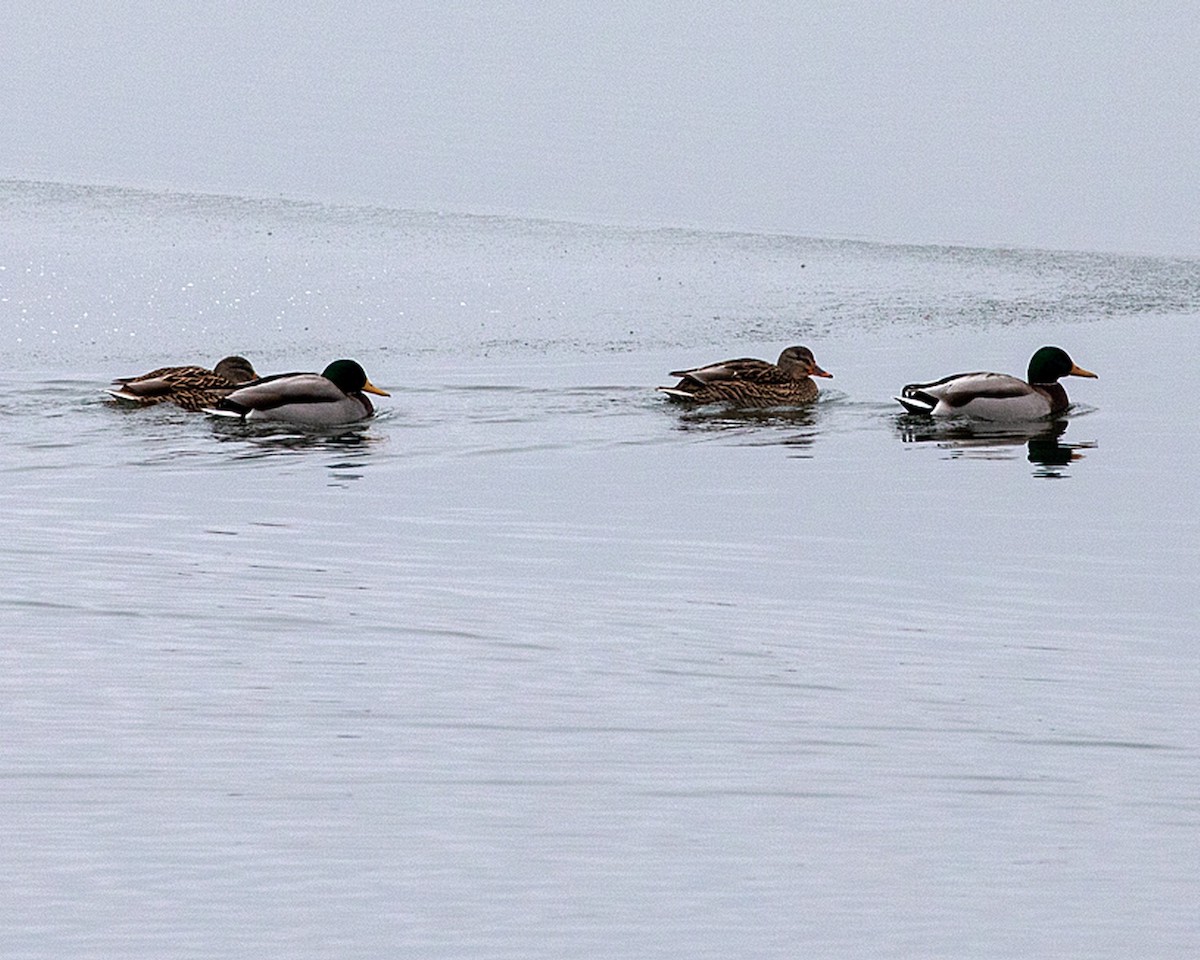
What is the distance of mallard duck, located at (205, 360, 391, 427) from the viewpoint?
1609 centimetres

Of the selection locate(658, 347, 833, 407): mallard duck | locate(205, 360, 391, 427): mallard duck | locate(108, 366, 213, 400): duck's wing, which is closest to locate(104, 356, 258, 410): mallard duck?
locate(108, 366, 213, 400): duck's wing

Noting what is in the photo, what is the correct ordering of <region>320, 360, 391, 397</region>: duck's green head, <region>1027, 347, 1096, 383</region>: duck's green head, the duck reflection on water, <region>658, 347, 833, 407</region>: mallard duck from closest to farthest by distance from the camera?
the duck reflection on water < <region>320, 360, 391, 397</region>: duck's green head < <region>658, 347, 833, 407</region>: mallard duck < <region>1027, 347, 1096, 383</region>: duck's green head

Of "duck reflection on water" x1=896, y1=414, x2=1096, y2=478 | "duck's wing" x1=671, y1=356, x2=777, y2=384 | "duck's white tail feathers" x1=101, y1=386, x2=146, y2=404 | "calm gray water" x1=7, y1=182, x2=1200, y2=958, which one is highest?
"duck's wing" x1=671, y1=356, x2=777, y2=384

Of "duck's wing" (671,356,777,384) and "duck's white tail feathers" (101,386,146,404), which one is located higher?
"duck's wing" (671,356,777,384)

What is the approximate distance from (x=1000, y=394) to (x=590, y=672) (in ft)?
29.5

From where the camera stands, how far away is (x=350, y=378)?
16.7 meters

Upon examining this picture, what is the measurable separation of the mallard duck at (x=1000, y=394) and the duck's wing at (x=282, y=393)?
13.6 feet

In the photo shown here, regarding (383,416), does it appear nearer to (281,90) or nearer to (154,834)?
(154,834)

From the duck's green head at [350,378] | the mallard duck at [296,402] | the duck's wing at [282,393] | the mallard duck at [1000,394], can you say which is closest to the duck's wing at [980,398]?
the mallard duck at [1000,394]

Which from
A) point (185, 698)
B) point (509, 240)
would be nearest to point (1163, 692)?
point (185, 698)

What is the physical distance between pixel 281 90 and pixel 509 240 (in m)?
20.3

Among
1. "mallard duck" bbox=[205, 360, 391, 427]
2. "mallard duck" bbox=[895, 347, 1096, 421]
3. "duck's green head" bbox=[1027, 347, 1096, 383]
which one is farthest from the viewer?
"duck's green head" bbox=[1027, 347, 1096, 383]

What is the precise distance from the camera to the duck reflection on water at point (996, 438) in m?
15.4

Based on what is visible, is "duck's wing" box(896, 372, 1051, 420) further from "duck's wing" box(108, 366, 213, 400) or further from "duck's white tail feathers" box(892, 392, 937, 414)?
"duck's wing" box(108, 366, 213, 400)
